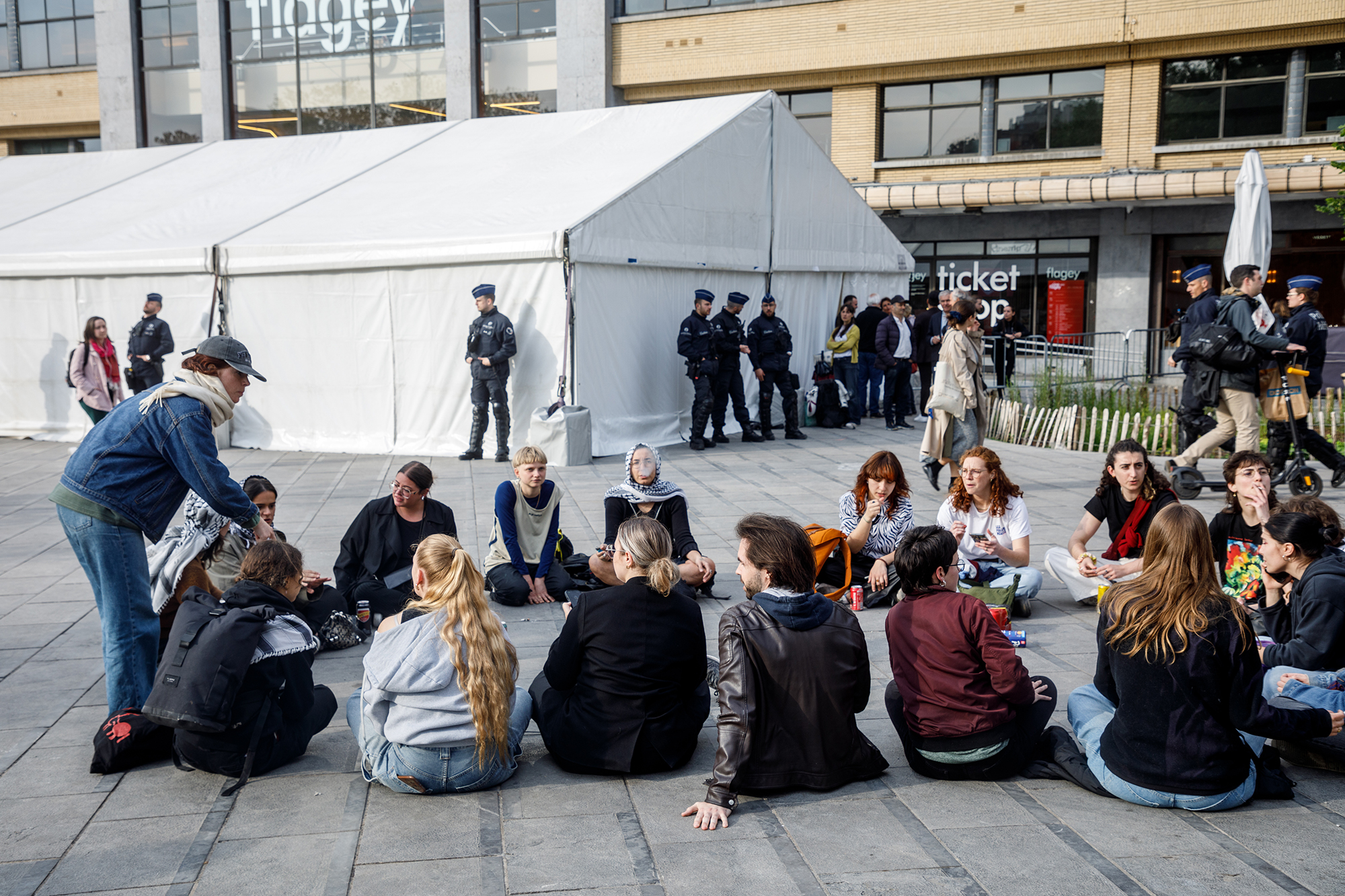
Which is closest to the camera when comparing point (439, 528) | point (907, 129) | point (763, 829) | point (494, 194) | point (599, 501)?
point (763, 829)

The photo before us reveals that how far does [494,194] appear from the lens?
43.6 feet

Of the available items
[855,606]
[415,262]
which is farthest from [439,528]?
[415,262]

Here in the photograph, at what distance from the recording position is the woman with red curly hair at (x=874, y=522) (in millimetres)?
6730

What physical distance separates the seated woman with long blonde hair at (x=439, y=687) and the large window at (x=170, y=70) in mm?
28775

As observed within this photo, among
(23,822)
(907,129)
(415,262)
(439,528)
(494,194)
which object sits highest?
(907,129)

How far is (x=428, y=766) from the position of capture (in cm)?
400

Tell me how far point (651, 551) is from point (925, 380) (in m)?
13.4

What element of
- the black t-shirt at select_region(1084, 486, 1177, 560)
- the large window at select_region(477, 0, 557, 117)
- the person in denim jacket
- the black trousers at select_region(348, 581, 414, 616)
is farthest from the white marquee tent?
→ the large window at select_region(477, 0, 557, 117)

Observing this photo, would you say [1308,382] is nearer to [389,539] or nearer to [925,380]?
[925,380]

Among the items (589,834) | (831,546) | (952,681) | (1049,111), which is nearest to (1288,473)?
(831,546)

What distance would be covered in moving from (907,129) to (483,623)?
24.5 m

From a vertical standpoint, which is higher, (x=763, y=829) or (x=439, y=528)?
(x=439, y=528)

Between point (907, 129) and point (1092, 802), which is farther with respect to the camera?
point (907, 129)

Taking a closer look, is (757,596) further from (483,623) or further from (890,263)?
(890,263)
